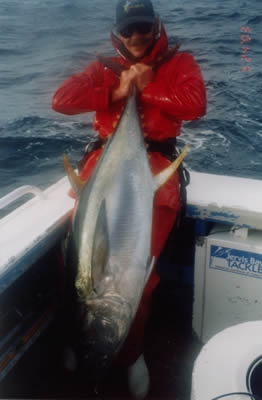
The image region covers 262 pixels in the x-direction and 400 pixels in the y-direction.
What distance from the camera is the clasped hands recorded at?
141 cm

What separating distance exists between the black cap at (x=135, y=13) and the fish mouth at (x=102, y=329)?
1.18 m

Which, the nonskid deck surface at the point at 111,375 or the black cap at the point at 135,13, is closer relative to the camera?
the black cap at the point at 135,13

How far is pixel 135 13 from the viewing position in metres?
1.53

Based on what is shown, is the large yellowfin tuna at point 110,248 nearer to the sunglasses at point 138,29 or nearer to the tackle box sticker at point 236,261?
the sunglasses at point 138,29

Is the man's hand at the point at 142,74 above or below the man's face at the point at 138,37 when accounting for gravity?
below

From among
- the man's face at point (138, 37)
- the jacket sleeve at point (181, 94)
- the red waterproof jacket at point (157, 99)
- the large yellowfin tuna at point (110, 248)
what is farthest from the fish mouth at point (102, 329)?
the man's face at point (138, 37)

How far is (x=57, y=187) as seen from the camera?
209 cm

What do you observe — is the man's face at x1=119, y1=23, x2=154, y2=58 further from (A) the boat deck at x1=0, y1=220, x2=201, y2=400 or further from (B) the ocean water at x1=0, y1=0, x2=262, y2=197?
(A) the boat deck at x1=0, y1=220, x2=201, y2=400

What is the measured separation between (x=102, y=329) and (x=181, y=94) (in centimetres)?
101

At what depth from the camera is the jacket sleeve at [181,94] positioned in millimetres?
1462

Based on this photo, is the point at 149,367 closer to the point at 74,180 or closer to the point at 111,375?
the point at 111,375

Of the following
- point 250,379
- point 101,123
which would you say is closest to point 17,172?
point 101,123

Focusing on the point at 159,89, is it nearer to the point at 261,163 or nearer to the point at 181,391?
the point at 181,391

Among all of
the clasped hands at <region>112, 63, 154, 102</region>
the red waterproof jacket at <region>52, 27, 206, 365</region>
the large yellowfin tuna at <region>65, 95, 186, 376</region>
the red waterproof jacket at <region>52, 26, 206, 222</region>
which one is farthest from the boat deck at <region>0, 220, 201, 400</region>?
the clasped hands at <region>112, 63, 154, 102</region>
